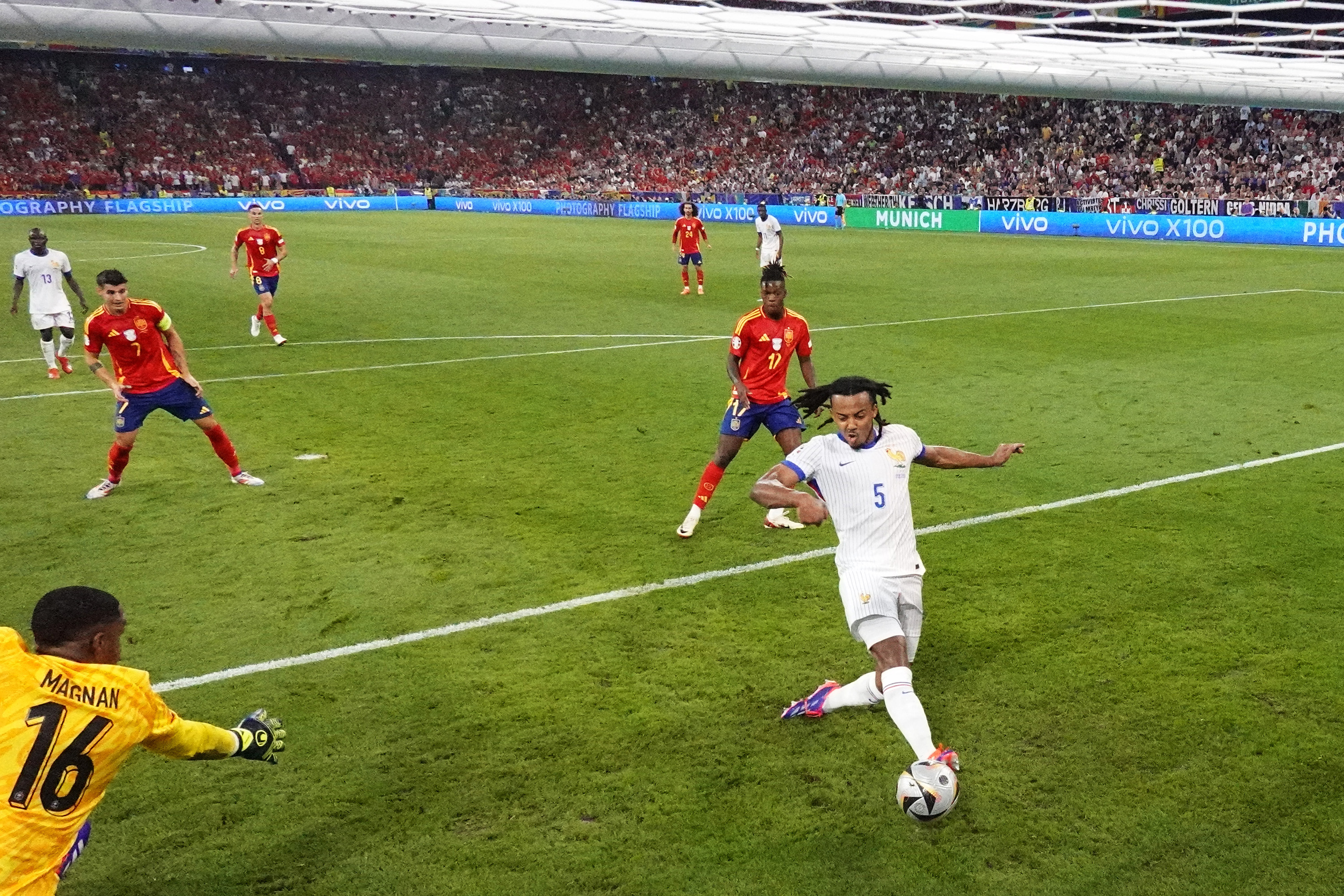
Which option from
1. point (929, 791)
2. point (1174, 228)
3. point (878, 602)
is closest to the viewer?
point (929, 791)

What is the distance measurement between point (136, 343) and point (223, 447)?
114 cm

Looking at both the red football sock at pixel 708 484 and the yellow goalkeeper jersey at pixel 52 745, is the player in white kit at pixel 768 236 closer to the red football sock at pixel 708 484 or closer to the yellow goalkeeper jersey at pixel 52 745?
the red football sock at pixel 708 484

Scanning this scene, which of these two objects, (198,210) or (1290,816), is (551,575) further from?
(198,210)

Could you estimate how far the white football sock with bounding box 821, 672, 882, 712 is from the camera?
18.3 feet

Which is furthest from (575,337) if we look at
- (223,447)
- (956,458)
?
(956,458)

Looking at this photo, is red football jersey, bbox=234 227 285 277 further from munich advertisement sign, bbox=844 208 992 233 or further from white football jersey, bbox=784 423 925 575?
munich advertisement sign, bbox=844 208 992 233

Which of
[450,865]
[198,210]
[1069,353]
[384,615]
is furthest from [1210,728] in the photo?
[198,210]

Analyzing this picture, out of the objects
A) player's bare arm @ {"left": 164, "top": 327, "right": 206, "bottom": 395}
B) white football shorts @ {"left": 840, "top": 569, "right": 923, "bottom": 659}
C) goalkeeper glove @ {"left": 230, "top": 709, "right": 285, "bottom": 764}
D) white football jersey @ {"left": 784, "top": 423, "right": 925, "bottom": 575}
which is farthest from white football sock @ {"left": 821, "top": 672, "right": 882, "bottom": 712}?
player's bare arm @ {"left": 164, "top": 327, "right": 206, "bottom": 395}

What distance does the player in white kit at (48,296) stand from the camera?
15.8 metres

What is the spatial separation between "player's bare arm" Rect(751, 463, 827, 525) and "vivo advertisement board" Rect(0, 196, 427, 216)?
51.2 meters

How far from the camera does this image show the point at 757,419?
8992 mm

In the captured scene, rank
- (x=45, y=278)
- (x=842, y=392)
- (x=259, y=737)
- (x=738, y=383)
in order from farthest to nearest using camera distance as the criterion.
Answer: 1. (x=45, y=278)
2. (x=738, y=383)
3. (x=842, y=392)
4. (x=259, y=737)

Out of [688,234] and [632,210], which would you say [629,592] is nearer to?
[688,234]

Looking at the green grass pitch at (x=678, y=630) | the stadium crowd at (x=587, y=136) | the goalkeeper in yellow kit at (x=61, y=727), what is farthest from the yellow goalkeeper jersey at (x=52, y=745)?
the stadium crowd at (x=587, y=136)
